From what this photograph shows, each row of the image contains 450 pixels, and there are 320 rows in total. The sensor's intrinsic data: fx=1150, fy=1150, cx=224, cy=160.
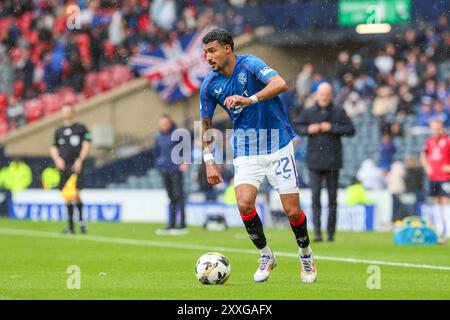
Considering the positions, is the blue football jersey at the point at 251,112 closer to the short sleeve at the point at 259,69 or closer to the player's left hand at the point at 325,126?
the short sleeve at the point at 259,69

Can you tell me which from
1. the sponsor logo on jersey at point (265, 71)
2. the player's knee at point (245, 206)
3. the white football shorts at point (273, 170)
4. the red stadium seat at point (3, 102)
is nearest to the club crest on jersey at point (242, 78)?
the sponsor logo on jersey at point (265, 71)

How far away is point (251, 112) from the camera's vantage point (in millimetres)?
10664

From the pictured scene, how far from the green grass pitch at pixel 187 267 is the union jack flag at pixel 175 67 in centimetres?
1065

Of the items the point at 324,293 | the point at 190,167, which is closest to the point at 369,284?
the point at 324,293

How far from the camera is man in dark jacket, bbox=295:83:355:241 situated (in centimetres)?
1712

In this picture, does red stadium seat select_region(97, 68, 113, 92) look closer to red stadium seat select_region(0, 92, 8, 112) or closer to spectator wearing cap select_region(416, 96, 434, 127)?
red stadium seat select_region(0, 92, 8, 112)

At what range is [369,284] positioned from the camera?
1027cm

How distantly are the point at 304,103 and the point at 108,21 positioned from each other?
894cm

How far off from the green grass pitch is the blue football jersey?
4.27 ft

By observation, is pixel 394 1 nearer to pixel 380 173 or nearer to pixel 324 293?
pixel 380 173

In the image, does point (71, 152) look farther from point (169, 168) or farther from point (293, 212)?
point (293, 212)

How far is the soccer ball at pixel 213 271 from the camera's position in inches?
408

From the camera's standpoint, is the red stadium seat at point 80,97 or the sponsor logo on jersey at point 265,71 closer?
the sponsor logo on jersey at point 265,71

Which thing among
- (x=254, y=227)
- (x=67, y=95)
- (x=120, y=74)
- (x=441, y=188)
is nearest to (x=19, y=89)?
(x=67, y=95)
